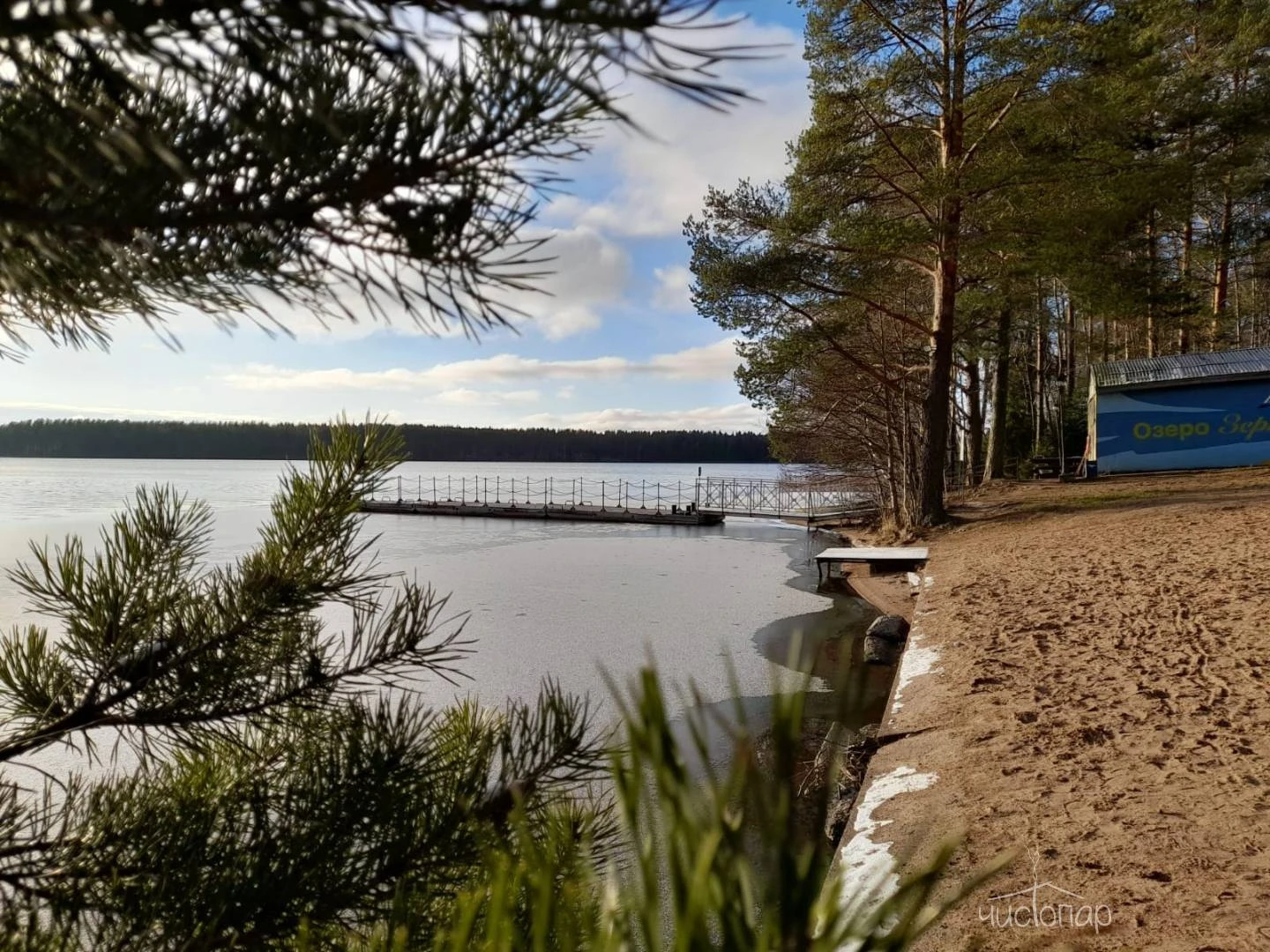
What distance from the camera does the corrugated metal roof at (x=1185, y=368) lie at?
1408 cm

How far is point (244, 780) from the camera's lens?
1539 mm

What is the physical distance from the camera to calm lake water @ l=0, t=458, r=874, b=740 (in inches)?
317

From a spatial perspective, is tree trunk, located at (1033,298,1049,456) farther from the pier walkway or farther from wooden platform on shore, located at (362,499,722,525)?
wooden platform on shore, located at (362,499,722,525)

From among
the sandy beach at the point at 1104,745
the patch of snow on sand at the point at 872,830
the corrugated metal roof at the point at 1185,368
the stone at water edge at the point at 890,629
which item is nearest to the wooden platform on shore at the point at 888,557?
the stone at water edge at the point at 890,629

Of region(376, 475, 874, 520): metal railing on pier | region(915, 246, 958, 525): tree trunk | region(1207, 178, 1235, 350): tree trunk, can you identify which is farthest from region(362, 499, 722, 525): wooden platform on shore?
region(1207, 178, 1235, 350): tree trunk

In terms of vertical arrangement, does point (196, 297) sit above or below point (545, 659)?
above

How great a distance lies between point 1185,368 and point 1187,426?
3.52ft

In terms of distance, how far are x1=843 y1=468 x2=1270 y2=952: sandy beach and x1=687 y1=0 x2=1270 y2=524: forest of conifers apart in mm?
5048

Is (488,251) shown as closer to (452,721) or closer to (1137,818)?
(452,721)

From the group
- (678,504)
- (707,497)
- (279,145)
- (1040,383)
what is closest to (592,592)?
(279,145)

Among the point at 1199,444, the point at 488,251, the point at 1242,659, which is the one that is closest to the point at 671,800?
the point at 488,251

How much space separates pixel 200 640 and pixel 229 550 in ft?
49.0

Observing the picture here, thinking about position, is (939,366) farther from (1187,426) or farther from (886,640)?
(1187,426)

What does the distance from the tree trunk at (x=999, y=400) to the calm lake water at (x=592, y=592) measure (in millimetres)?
4930
